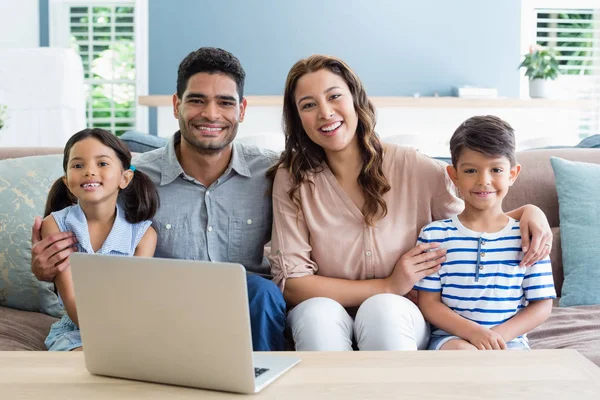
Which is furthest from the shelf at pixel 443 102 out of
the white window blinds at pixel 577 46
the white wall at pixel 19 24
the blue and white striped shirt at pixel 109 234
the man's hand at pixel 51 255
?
the man's hand at pixel 51 255

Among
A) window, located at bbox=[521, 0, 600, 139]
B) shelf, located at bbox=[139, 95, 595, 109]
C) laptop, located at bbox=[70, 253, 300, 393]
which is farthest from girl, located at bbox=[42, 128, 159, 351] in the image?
window, located at bbox=[521, 0, 600, 139]

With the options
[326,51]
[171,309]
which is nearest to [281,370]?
[171,309]

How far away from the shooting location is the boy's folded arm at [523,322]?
5.54ft

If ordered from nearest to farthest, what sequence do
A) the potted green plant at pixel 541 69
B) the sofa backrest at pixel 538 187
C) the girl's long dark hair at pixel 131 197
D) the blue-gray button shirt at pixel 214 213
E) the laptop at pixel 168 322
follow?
the laptop at pixel 168 322
the girl's long dark hair at pixel 131 197
the blue-gray button shirt at pixel 214 213
the sofa backrest at pixel 538 187
the potted green plant at pixel 541 69

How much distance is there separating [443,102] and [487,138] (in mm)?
3743

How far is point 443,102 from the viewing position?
5.38 m

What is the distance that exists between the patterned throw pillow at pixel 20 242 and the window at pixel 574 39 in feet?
16.9

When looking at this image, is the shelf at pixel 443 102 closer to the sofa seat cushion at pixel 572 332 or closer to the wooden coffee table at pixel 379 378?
the sofa seat cushion at pixel 572 332

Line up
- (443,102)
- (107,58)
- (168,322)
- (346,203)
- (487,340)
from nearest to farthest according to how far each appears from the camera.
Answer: (168,322) < (487,340) < (346,203) < (443,102) < (107,58)

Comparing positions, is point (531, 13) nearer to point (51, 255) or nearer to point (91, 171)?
point (91, 171)

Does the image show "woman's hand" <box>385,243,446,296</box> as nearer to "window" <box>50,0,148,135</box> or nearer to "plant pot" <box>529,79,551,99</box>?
"plant pot" <box>529,79,551,99</box>

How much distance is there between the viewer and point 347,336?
1.72 metres

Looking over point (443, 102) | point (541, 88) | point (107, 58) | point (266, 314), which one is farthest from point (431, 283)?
point (107, 58)

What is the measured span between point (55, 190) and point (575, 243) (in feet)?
5.05
